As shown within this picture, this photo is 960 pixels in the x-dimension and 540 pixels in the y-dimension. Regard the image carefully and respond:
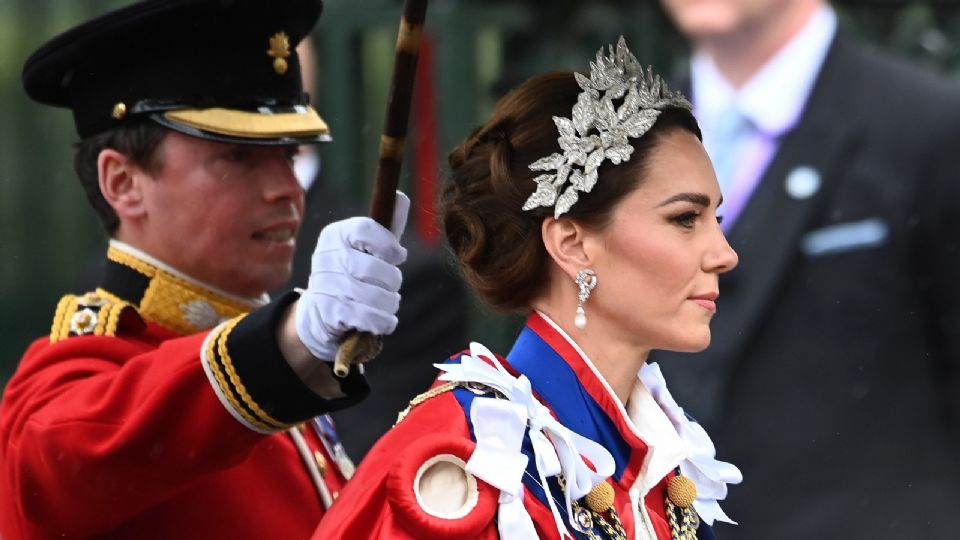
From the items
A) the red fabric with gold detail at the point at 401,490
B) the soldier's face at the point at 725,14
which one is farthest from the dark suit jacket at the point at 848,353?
the red fabric with gold detail at the point at 401,490

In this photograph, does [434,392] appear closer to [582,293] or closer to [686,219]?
[582,293]

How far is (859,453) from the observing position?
5328 millimetres

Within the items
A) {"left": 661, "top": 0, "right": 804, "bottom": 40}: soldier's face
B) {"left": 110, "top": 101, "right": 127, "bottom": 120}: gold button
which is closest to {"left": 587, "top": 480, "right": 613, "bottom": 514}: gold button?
{"left": 110, "top": 101, "right": 127, "bottom": 120}: gold button

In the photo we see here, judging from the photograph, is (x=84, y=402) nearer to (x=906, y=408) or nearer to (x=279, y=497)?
(x=279, y=497)

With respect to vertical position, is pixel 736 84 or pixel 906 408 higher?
pixel 736 84

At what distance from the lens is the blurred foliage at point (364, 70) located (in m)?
6.78

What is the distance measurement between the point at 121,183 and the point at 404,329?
235 centimetres

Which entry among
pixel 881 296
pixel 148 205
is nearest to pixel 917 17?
pixel 881 296

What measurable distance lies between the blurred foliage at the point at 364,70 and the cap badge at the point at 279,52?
9.77 feet

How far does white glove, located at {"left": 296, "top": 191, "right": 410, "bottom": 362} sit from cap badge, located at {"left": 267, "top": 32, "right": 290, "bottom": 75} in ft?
2.46

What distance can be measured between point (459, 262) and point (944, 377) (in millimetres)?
2263

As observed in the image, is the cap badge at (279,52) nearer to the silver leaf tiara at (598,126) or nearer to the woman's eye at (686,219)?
the silver leaf tiara at (598,126)

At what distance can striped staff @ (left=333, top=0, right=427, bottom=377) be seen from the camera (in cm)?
311

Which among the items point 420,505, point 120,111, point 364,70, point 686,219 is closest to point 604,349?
point 686,219
